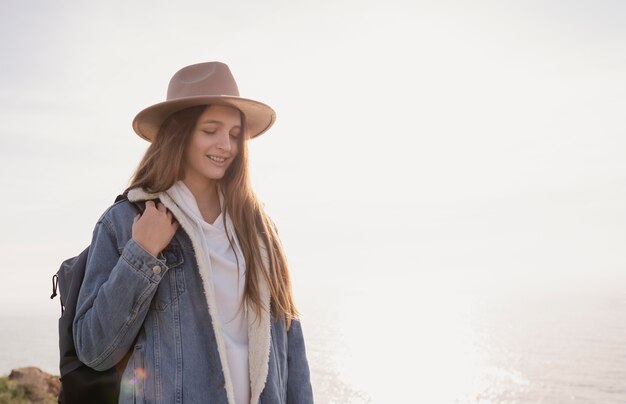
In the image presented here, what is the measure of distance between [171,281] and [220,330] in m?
0.33

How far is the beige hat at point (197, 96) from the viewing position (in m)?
2.74

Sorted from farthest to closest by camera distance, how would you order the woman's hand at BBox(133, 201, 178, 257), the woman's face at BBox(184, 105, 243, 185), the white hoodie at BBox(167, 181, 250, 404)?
the woman's face at BBox(184, 105, 243, 185), the white hoodie at BBox(167, 181, 250, 404), the woman's hand at BBox(133, 201, 178, 257)

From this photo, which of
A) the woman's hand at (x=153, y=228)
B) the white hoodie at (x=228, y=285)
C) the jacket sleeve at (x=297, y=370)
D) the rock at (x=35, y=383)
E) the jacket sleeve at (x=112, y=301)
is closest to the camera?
the jacket sleeve at (x=112, y=301)

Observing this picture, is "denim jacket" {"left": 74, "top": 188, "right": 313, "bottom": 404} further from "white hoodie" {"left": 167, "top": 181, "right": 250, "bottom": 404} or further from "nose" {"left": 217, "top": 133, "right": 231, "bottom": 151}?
"nose" {"left": 217, "top": 133, "right": 231, "bottom": 151}

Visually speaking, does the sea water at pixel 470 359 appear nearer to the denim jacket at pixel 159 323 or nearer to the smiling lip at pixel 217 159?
the denim jacket at pixel 159 323

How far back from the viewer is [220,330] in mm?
2533

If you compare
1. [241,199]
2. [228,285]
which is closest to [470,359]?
[241,199]

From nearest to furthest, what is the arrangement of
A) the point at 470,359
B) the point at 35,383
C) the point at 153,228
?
the point at 153,228 < the point at 35,383 < the point at 470,359

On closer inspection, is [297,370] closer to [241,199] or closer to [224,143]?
[241,199]

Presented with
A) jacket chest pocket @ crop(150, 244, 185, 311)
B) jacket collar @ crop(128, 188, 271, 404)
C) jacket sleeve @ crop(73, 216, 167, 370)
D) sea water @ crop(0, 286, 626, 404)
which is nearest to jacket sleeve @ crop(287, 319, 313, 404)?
jacket collar @ crop(128, 188, 271, 404)

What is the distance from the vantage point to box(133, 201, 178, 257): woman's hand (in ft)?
7.93

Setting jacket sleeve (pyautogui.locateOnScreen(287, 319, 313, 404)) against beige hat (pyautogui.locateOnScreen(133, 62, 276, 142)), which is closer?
beige hat (pyautogui.locateOnScreen(133, 62, 276, 142))

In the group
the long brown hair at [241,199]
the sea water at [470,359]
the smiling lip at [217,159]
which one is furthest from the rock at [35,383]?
the sea water at [470,359]

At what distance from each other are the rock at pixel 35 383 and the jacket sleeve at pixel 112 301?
44.9 feet
